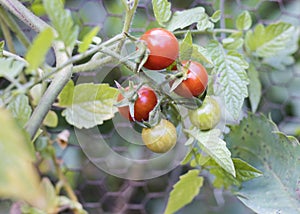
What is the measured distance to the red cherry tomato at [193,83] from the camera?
38cm

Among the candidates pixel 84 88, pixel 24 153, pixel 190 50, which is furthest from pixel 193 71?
pixel 24 153

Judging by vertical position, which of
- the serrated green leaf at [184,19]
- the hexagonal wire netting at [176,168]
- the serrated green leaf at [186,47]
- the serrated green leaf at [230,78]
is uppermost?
the serrated green leaf at [186,47]

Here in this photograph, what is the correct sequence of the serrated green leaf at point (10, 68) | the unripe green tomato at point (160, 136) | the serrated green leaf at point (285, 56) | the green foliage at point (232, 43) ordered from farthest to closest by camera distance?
the serrated green leaf at point (285, 56)
the green foliage at point (232, 43)
the unripe green tomato at point (160, 136)
the serrated green leaf at point (10, 68)

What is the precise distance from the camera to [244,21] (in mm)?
594

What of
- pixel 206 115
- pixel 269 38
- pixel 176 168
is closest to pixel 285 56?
pixel 269 38

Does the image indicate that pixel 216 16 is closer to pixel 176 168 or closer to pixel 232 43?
pixel 232 43

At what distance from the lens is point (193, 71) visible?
39 cm

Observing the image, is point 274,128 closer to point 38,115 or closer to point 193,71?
point 193,71

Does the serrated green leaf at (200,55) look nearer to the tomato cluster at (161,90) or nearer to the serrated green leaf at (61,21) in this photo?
the tomato cluster at (161,90)

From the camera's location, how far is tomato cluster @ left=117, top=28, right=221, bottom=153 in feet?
1.15

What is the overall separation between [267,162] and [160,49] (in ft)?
0.80

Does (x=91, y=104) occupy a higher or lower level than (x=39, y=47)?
lower

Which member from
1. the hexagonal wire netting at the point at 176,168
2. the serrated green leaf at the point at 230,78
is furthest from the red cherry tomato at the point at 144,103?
the hexagonal wire netting at the point at 176,168

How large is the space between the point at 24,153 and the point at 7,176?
0.01 metres
